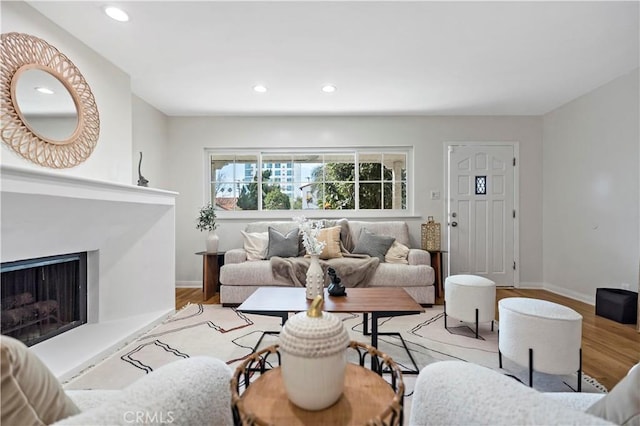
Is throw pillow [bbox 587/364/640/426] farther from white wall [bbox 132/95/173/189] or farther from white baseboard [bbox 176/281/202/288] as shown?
white baseboard [bbox 176/281/202/288]

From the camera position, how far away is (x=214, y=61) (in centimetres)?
273

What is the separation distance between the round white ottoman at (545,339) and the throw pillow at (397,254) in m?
1.84

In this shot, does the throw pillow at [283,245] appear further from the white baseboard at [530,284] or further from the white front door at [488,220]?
the white baseboard at [530,284]

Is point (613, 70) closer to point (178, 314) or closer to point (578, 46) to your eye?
point (578, 46)

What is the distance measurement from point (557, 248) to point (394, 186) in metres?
2.23

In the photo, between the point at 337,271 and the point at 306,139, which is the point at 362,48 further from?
the point at 337,271

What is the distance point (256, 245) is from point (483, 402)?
11.0 ft

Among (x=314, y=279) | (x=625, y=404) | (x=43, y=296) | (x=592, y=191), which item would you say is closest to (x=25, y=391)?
(x=625, y=404)

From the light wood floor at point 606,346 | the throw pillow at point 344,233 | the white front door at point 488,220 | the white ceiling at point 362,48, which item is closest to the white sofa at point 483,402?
the light wood floor at point 606,346

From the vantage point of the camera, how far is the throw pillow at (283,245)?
12.0 feet

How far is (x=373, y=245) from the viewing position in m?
3.79

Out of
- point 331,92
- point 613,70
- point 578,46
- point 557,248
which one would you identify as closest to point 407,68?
point 331,92

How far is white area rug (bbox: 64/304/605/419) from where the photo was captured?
189cm

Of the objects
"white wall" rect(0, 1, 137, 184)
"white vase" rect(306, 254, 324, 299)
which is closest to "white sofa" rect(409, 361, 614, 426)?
"white vase" rect(306, 254, 324, 299)
